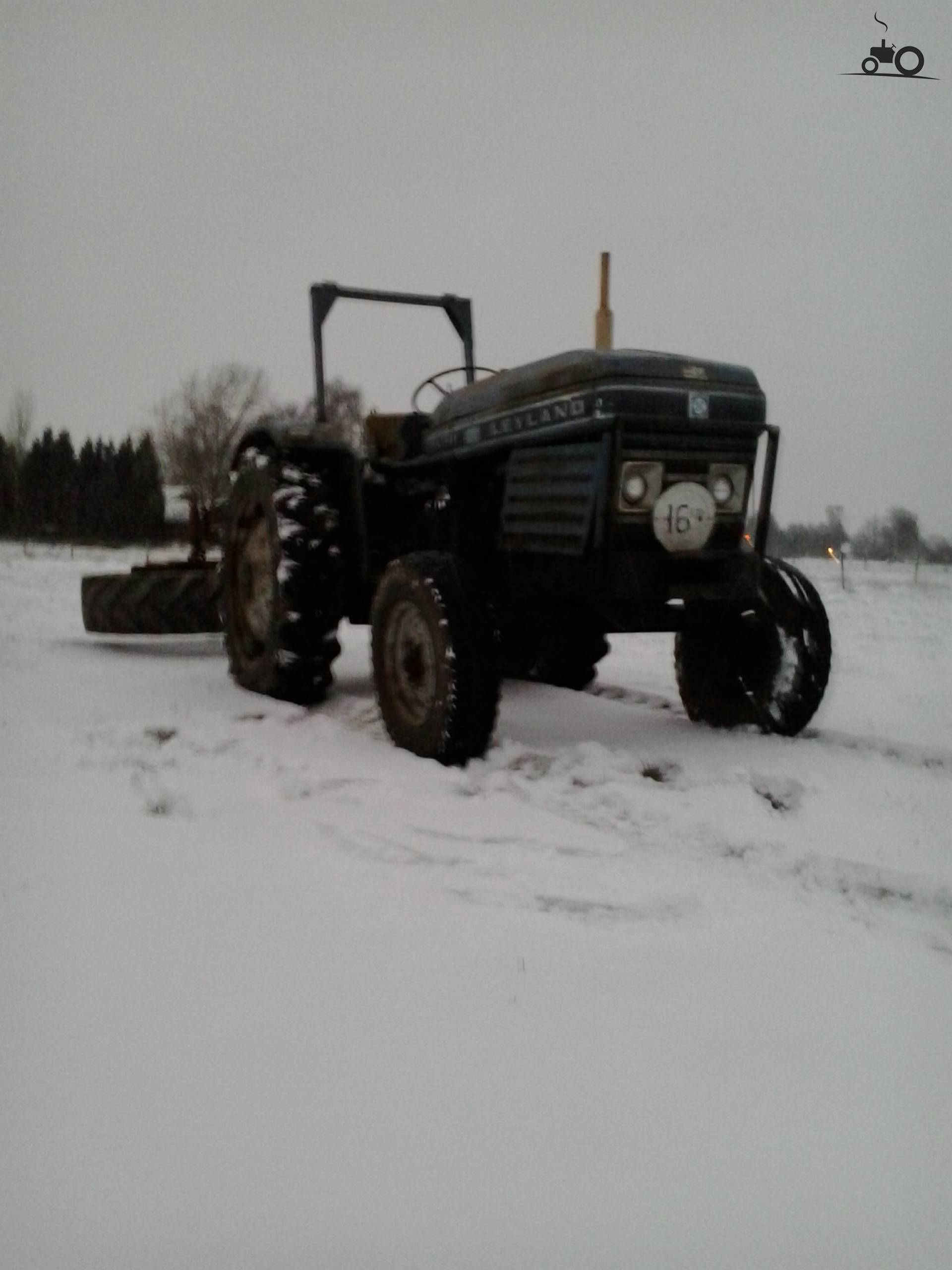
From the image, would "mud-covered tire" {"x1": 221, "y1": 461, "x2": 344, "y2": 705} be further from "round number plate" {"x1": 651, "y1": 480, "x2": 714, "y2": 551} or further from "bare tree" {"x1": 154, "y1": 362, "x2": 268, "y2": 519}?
"round number plate" {"x1": 651, "y1": 480, "x2": 714, "y2": 551}

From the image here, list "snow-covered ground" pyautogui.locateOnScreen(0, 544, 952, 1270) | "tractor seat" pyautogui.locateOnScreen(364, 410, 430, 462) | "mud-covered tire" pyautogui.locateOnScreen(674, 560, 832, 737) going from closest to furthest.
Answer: "snow-covered ground" pyautogui.locateOnScreen(0, 544, 952, 1270) < "mud-covered tire" pyautogui.locateOnScreen(674, 560, 832, 737) < "tractor seat" pyautogui.locateOnScreen(364, 410, 430, 462)

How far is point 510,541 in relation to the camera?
293 cm

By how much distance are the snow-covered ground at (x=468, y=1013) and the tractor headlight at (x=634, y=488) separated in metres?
0.51

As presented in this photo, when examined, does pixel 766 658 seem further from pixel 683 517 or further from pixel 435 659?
pixel 435 659

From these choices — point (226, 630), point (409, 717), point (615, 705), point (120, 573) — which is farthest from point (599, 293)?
point (120, 573)

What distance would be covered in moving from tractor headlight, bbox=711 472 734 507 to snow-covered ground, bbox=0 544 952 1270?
1.27ft

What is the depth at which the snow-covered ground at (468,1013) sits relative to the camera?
112 cm

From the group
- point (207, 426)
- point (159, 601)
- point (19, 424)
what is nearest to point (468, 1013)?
point (19, 424)

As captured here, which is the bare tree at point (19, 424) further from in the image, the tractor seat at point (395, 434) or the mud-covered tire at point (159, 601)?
the mud-covered tire at point (159, 601)

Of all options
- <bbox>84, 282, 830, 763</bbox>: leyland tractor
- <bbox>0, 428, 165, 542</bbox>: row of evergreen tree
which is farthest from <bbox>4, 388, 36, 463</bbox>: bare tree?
<bbox>84, 282, 830, 763</bbox>: leyland tractor

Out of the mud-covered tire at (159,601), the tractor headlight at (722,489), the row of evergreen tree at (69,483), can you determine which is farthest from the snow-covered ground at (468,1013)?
the mud-covered tire at (159,601)

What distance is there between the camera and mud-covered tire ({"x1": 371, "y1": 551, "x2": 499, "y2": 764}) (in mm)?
2643

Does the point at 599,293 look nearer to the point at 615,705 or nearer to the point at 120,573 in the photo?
the point at 615,705

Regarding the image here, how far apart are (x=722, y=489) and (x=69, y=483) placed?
1.72 metres
